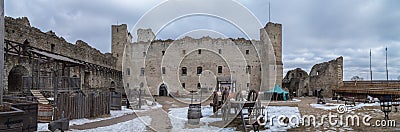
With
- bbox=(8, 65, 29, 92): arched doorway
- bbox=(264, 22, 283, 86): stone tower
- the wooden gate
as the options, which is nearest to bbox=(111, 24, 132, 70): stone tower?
bbox=(264, 22, 283, 86): stone tower

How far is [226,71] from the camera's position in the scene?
34.2 m

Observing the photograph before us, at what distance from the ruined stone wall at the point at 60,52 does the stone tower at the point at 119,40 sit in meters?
1.55

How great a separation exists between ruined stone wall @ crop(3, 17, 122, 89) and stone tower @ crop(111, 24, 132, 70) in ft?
5.09

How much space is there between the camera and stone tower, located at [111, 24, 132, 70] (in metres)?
33.7

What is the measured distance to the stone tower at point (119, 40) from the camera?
33.7 m

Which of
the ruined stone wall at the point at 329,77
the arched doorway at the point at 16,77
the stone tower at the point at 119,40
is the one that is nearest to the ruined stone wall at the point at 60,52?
the arched doorway at the point at 16,77

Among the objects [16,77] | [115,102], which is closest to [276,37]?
[115,102]

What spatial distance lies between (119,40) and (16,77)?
18.1 meters

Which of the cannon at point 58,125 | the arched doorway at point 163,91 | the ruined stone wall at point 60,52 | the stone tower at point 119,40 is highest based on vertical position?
the stone tower at point 119,40

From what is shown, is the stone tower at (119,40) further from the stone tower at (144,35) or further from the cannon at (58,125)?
the cannon at (58,125)

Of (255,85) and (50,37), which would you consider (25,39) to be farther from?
(255,85)

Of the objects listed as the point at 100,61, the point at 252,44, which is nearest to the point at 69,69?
the point at 100,61

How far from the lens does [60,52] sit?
782 inches

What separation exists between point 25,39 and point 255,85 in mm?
24507
